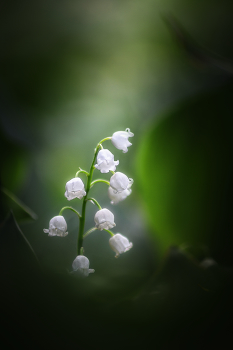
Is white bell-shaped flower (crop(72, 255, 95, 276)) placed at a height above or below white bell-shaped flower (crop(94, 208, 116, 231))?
below

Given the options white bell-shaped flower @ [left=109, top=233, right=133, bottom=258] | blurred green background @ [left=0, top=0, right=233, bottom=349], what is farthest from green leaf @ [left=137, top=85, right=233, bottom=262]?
white bell-shaped flower @ [left=109, top=233, right=133, bottom=258]

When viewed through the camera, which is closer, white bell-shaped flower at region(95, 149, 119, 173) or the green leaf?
white bell-shaped flower at region(95, 149, 119, 173)

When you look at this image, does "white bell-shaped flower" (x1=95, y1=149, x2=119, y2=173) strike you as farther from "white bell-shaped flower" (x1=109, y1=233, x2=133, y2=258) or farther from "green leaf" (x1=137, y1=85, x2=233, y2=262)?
"green leaf" (x1=137, y1=85, x2=233, y2=262)

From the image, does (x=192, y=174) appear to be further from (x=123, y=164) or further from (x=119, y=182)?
(x=119, y=182)

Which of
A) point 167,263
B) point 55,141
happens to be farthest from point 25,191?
point 167,263

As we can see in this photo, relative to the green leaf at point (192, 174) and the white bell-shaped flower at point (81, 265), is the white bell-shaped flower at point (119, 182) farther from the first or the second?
the green leaf at point (192, 174)

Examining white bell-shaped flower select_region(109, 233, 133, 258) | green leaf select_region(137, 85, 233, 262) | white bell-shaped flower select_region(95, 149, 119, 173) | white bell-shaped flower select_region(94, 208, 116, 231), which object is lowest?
white bell-shaped flower select_region(109, 233, 133, 258)

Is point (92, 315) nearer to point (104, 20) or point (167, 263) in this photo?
point (167, 263)

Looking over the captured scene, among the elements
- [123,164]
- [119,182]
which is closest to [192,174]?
[123,164]
